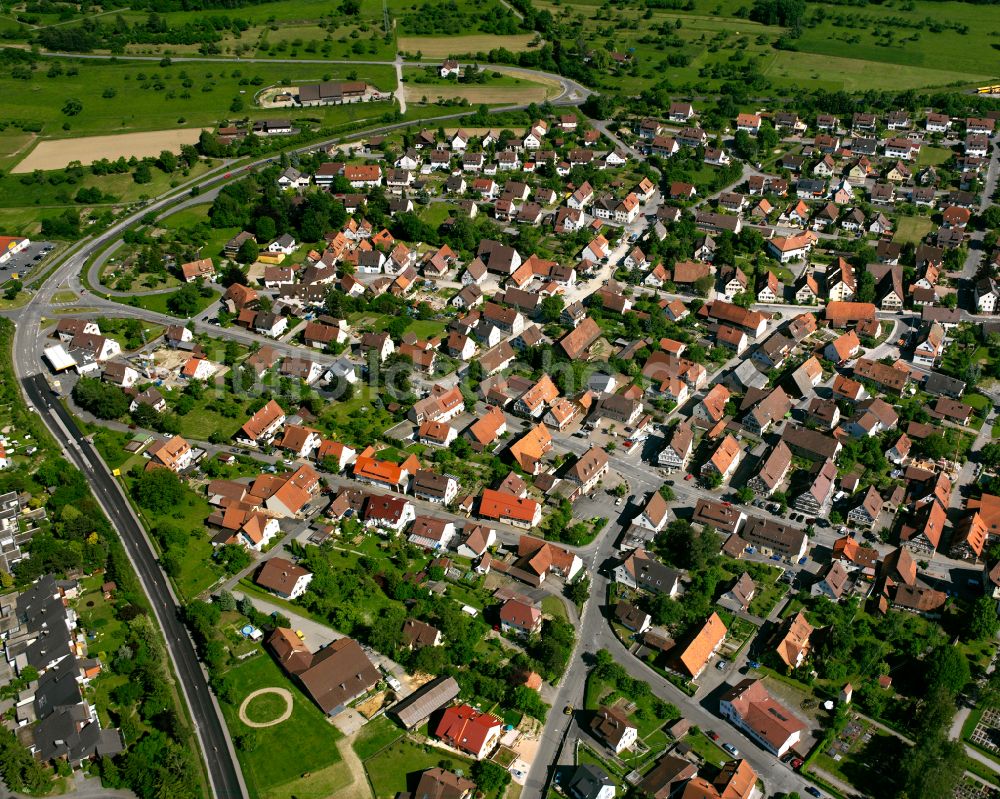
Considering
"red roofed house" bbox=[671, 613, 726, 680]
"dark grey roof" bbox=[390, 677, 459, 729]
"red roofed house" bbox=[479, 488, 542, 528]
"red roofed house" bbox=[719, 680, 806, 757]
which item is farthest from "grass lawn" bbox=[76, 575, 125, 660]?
"red roofed house" bbox=[719, 680, 806, 757]

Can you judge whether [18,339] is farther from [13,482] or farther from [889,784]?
[889,784]

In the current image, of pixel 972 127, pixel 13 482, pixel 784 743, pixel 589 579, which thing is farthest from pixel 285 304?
pixel 972 127

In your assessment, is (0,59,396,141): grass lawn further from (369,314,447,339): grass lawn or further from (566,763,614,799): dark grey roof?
(566,763,614,799): dark grey roof

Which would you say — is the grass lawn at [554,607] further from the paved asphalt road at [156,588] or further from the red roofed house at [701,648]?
the paved asphalt road at [156,588]

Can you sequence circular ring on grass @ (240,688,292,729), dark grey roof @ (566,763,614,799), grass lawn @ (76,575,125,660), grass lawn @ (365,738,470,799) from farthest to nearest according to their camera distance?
grass lawn @ (76,575,125,660)
circular ring on grass @ (240,688,292,729)
grass lawn @ (365,738,470,799)
dark grey roof @ (566,763,614,799)

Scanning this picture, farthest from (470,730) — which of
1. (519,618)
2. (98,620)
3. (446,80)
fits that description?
(446,80)
